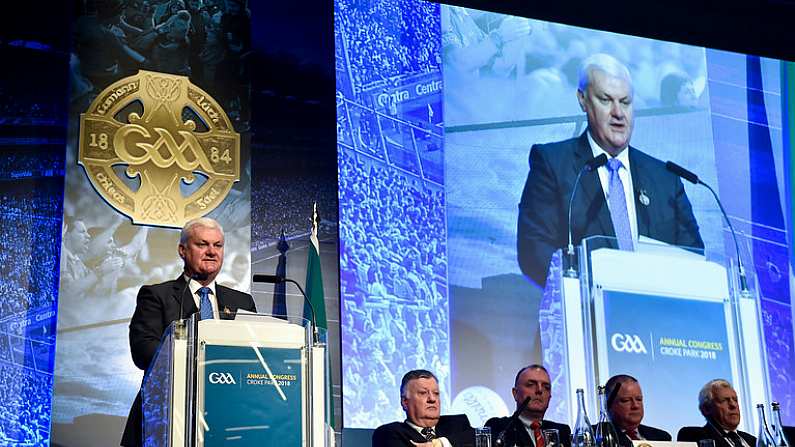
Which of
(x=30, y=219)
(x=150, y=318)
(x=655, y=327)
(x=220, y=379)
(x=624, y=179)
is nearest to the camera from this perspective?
(x=220, y=379)

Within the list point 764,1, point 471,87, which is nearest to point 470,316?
point 471,87

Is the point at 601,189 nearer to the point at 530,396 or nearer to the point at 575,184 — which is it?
the point at 575,184

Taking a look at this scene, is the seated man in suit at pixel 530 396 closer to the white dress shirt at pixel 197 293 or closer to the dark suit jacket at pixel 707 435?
the dark suit jacket at pixel 707 435

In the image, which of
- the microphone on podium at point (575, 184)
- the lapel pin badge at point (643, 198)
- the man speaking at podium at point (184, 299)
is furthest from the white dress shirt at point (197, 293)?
the lapel pin badge at point (643, 198)

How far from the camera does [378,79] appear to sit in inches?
215

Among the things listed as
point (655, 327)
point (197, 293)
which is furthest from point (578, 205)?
point (197, 293)

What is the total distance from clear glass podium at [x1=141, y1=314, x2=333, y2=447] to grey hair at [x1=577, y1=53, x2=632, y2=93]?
3823 mm

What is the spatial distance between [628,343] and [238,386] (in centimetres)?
356

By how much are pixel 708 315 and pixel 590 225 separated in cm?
83

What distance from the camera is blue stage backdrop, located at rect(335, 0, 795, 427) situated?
5176 millimetres

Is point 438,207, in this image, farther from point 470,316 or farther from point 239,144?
point 239,144

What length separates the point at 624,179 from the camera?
5.87m

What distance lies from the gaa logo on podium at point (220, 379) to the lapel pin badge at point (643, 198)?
3.92 metres

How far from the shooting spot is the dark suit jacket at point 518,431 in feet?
14.5
